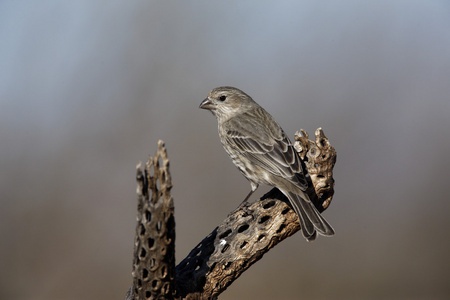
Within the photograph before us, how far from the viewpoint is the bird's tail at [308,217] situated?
3.43m

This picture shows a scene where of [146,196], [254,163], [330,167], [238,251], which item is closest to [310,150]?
[330,167]

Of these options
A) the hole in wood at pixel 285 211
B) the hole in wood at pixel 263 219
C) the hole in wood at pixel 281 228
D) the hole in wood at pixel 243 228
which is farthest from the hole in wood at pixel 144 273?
the hole in wood at pixel 285 211

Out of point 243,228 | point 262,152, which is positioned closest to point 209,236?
point 243,228

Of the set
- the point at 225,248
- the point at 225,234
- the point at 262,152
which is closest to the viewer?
the point at 225,248

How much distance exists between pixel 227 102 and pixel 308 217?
1.75 m

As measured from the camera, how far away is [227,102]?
15.7ft

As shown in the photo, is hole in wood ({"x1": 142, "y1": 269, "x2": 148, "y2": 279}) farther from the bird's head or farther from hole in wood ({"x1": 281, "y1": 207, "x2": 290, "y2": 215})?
the bird's head

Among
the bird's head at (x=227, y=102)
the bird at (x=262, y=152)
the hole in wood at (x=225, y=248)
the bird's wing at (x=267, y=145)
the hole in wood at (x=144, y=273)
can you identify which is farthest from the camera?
the bird's head at (x=227, y=102)

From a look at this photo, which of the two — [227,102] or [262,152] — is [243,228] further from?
[227,102]

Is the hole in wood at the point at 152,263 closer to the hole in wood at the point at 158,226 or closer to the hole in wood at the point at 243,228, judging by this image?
the hole in wood at the point at 158,226

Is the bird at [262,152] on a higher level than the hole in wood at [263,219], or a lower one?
higher

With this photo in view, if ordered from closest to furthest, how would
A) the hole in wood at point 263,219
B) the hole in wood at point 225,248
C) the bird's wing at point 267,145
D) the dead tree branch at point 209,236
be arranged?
the dead tree branch at point 209,236
the hole in wood at point 225,248
the hole in wood at point 263,219
the bird's wing at point 267,145

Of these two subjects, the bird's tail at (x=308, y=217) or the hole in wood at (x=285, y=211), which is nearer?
the bird's tail at (x=308, y=217)

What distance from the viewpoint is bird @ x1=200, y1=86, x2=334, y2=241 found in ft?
11.5
